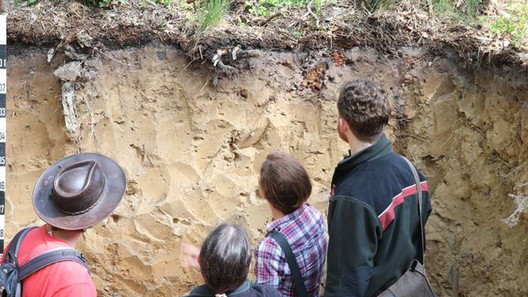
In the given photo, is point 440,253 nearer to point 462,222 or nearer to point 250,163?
point 462,222

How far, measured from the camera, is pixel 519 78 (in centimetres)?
459

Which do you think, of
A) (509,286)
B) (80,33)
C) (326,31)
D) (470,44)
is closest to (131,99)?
(80,33)

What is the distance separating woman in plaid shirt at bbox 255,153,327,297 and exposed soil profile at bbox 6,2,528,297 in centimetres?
179

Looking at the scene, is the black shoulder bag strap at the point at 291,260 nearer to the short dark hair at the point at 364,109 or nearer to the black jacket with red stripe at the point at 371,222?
the black jacket with red stripe at the point at 371,222

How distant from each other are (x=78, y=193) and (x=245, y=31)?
276 cm

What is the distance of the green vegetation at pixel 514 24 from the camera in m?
4.77

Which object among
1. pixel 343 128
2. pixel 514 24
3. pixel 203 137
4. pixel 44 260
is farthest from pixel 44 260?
pixel 514 24

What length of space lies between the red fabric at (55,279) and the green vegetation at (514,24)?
11.2 ft

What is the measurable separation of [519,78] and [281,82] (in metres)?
1.70

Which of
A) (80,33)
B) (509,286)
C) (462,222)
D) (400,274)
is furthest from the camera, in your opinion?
(80,33)

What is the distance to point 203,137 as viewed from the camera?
5273 mm

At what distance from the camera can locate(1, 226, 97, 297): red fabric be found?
2607mm

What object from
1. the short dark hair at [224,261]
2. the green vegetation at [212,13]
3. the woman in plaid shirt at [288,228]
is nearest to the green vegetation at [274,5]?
the green vegetation at [212,13]

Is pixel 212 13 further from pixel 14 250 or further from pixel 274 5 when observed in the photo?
pixel 14 250
